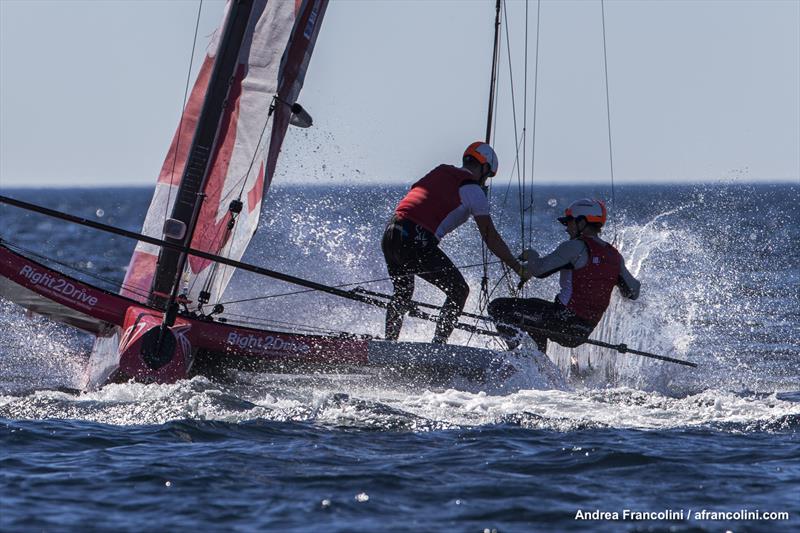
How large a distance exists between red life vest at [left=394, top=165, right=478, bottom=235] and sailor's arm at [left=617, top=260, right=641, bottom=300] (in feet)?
4.45

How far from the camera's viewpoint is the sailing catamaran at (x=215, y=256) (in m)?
8.57

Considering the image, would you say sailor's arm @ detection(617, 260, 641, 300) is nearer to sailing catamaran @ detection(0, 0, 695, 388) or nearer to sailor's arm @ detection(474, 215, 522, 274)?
sailing catamaran @ detection(0, 0, 695, 388)

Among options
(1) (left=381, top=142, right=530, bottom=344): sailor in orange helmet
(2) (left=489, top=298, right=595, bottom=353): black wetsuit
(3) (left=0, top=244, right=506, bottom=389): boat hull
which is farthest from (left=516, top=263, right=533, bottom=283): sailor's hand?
(3) (left=0, top=244, right=506, bottom=389): boat hull

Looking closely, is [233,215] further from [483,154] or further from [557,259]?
[557,259]

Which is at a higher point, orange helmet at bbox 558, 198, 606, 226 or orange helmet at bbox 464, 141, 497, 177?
orange helmet at bbox 464, 141, 497, 177

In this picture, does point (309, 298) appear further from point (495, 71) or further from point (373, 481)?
point (373, 481)

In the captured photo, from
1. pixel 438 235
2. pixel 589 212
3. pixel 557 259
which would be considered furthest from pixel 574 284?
pixel 438 235

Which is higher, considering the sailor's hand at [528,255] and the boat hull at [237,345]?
the sailor's hand at [528,255]

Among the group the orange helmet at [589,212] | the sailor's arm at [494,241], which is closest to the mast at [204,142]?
the sailor's arm at [494,241]

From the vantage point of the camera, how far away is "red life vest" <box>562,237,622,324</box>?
9.45 m

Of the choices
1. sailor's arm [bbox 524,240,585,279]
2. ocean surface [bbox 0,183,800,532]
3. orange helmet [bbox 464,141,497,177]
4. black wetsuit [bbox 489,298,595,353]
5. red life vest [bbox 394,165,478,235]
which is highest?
orange helmet [bbox 464,141,497,177]

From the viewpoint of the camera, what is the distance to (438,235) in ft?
30.7

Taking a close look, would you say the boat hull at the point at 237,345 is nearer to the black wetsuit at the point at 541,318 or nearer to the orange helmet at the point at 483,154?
the black wetsuit at the point at 541,318

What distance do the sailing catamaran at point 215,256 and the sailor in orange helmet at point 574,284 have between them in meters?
0.77
